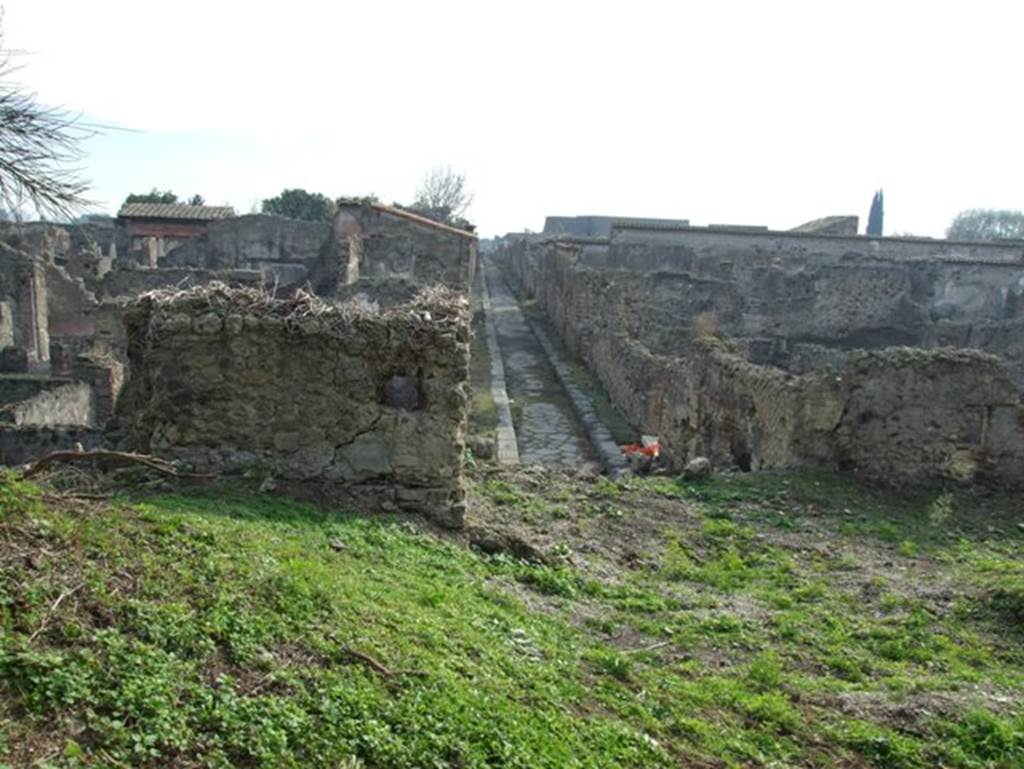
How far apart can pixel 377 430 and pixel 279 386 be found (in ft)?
2.67

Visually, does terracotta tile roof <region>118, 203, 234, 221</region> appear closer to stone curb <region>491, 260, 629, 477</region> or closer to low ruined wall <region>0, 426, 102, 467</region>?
stone curb <region>491, 260, 629, 477</region>

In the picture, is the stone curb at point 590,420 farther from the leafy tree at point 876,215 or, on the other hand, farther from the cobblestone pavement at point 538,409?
the leafy tree at point 876,215

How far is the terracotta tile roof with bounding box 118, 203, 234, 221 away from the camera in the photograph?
41.6 m

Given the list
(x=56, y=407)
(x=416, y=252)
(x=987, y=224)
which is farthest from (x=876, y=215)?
(x=56, y=407)

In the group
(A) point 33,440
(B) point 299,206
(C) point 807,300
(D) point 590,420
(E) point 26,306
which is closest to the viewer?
(A) point 33,440

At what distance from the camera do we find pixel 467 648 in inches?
179

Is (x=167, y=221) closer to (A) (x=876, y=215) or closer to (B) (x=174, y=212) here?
(B) (x=174, y=212)

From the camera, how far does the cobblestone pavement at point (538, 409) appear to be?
14.2 m

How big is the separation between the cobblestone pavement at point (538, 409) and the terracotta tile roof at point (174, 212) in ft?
60.1

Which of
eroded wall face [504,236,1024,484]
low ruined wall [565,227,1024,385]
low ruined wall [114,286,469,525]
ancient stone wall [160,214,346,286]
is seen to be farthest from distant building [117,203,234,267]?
low ruined wall [114,286,469,525]

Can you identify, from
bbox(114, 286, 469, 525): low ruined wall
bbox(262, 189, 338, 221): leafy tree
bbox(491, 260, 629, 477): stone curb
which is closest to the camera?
bbox(114, 286, 469, 525): low ruined wall

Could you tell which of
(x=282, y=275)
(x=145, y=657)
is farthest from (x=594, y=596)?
(x=282, y=275)

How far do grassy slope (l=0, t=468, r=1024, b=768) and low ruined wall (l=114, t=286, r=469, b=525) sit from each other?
555 millimetres

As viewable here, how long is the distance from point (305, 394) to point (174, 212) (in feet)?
127
